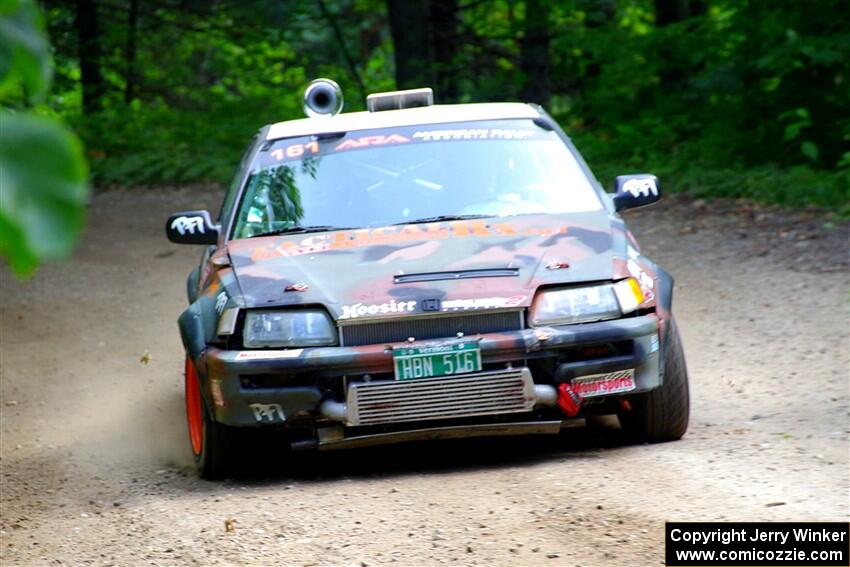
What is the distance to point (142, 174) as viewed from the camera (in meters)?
18.0

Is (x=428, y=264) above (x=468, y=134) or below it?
below

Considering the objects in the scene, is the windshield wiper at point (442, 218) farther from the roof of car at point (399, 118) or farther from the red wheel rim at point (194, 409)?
the red wheel rim at point (194, 409)

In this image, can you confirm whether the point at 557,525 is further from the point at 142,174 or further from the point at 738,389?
the point at 142,174

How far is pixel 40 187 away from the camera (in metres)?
0.86

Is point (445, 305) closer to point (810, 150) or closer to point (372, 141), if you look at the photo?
point (372, 141)

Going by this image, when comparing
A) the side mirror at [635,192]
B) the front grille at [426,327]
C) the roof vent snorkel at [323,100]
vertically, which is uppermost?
the roof vent snorkel at [323,100]

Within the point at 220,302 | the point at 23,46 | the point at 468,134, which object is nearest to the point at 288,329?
the point at 220,302

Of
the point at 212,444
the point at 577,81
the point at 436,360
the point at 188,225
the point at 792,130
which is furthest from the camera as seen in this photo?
the point at 577,81

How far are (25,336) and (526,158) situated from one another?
17.5 feet

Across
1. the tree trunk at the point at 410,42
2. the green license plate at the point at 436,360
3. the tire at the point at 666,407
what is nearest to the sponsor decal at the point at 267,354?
the green license plate at the point at 436,360

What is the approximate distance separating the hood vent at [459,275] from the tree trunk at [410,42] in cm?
1321

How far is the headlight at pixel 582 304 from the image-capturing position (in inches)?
206

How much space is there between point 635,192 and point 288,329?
82.9 inches

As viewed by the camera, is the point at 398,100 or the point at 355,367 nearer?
the point at 355,367
